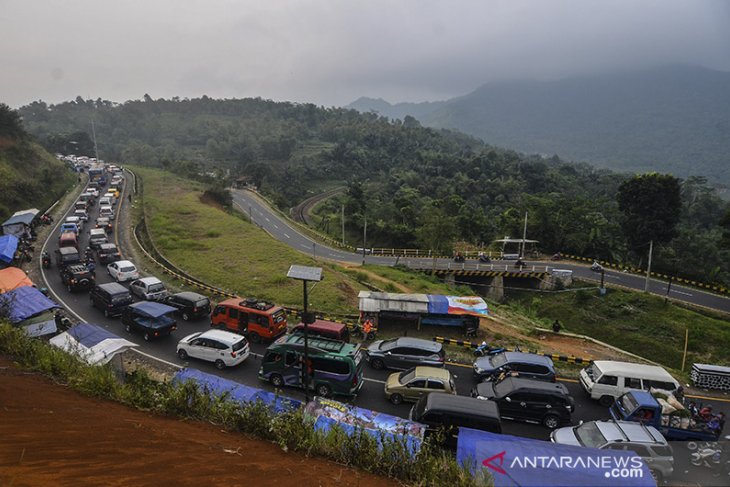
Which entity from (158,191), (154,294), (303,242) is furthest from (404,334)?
(158,191)

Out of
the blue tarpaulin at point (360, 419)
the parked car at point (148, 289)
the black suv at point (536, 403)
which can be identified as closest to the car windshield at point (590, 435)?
the black suv at point (536, 403)

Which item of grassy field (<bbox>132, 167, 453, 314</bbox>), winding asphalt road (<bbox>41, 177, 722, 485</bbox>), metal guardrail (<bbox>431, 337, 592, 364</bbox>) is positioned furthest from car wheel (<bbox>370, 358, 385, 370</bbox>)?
grassy field (<bbox>132, 167, 453, 314</bbox>)

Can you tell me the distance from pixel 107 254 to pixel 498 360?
2753 centimetres

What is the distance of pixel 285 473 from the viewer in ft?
23.9

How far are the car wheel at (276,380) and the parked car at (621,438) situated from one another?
9.26 metres

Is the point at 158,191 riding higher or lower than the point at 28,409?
higher

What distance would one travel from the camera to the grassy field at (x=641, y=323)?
3072 cm

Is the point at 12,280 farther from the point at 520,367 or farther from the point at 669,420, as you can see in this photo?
the point at 669,420

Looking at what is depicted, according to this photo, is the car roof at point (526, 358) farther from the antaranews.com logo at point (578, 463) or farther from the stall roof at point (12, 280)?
the stall roof at point (12, 280)

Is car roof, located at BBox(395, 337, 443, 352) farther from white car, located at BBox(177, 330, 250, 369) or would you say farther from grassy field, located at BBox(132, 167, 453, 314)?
grassy field, located at BBox(132, 167, 453, 314)

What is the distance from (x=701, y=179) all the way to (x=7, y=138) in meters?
120

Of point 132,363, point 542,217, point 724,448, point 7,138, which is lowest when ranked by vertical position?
point 132,363

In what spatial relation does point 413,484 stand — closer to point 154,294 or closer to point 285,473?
point 285,473

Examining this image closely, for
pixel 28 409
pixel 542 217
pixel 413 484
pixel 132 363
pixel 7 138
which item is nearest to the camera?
pixel 413 484
